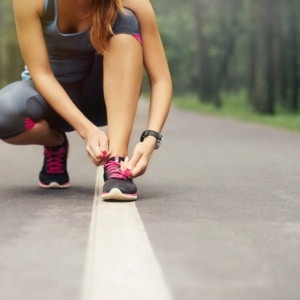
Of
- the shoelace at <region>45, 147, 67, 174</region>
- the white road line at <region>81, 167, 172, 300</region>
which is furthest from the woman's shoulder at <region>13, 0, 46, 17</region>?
the white road line at <region>81, 167, 172, 300</region>

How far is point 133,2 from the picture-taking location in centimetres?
538

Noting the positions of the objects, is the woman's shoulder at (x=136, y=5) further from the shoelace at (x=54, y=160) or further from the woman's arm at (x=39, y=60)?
the shoelace at (x=54, y=160)

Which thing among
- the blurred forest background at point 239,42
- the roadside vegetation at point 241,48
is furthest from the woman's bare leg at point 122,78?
the blurred forest background at point 239,42

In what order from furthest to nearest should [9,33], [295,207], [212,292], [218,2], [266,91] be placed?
[9,33]
[218,2]
[266,91]
[295,207]
[212,292]

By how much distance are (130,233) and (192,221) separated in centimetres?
45

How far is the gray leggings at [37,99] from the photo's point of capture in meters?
5.26

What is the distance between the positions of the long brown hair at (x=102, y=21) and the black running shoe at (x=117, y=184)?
654 millimetres

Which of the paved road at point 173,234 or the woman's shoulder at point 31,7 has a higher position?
the woman's shoulder at point 31,7

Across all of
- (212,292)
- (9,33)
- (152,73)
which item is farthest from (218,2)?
(212,292)

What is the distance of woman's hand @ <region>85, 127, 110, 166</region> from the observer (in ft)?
16.1

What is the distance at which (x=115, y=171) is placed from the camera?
16.1ft

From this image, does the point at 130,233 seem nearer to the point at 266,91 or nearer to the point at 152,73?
the point at 152,73

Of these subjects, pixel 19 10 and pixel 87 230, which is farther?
pixel 19 10

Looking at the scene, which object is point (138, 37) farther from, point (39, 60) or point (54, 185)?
point (54, 185)
